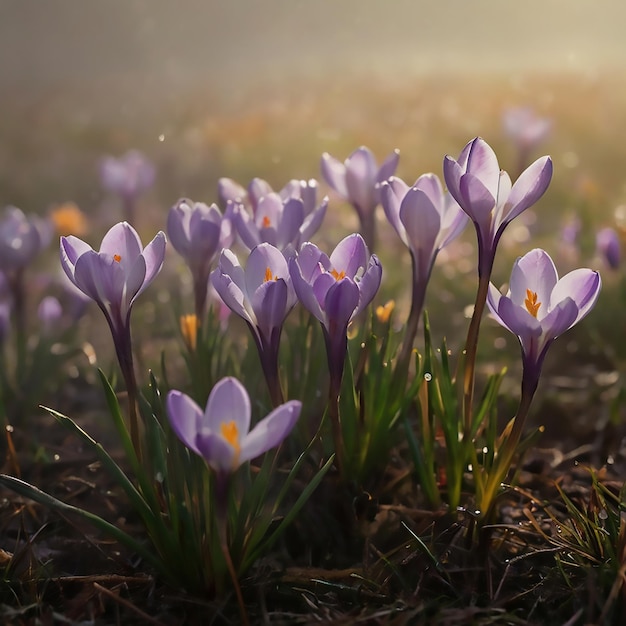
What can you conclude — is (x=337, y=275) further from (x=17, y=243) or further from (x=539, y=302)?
(x=17, y=243)

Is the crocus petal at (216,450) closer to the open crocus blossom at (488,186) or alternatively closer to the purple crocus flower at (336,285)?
the purple crocus flower at (336,285)

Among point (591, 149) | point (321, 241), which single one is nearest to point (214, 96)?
point (591, 149)

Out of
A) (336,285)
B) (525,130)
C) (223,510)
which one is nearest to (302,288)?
(336,285)

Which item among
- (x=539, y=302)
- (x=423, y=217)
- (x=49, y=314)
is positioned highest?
(x=423, y=217)

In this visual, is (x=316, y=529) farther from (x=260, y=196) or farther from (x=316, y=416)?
(x=260, y=196)

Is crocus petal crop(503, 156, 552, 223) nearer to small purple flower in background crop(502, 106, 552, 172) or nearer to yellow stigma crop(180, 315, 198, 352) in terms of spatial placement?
yellow stigma crop(180, 315, 198, 352)

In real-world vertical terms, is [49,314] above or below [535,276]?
below

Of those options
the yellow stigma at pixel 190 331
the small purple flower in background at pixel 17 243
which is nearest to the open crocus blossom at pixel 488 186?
the yellow stigma at pixel 190 331
